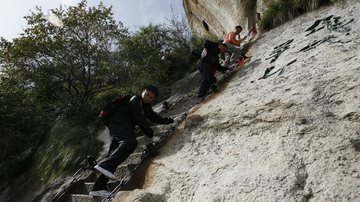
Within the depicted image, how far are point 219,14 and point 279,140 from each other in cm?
1481

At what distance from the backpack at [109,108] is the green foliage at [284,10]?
723 centimetres

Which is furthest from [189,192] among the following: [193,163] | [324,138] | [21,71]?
[21,71]

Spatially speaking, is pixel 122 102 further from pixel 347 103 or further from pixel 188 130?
pixel 347 103

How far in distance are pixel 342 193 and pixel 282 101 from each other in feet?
6.77

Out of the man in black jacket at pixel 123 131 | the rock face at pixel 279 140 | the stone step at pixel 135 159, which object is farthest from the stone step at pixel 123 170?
the rock face at pixel 279 140

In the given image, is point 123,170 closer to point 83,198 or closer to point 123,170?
point 123,170

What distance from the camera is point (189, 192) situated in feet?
15.1

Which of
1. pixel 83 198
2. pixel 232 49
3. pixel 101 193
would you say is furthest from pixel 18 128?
pixel 232 49

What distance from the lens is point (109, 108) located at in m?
6.06

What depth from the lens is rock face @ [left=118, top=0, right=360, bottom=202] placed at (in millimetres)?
3783

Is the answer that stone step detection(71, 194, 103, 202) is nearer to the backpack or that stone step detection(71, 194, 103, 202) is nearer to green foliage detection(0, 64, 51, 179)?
the backpack

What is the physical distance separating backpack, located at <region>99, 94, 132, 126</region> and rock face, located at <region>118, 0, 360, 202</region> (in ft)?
3.72

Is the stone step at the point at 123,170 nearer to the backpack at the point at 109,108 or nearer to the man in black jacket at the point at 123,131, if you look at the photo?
the man in black jacket at the point at 123,131

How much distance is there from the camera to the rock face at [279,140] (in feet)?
12.4
